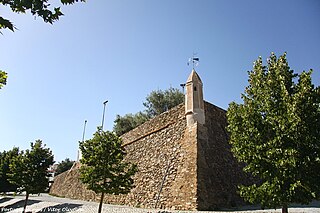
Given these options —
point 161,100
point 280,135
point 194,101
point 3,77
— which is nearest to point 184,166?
point 194,101

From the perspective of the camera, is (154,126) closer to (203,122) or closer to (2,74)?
(203,122)

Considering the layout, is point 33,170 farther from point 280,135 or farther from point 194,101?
point 280,135

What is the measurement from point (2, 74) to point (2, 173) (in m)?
32.7

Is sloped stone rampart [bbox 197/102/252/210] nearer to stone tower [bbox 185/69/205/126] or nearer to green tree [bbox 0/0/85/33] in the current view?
stone tower [bbox 185/69/205/126]

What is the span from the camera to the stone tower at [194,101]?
1504 centimetres

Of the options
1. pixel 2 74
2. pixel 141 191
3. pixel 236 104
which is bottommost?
pixel 141 191

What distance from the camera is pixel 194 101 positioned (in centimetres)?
1516

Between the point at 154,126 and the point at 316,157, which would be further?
the point at 154,126

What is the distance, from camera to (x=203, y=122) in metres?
15.1

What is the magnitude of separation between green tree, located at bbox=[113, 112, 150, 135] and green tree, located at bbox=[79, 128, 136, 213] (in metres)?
22.9

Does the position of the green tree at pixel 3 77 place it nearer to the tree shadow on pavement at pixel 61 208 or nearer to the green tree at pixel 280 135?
the green tree at pixel 280 135

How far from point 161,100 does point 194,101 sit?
22.8 m

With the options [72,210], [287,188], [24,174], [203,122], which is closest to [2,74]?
[287,188]

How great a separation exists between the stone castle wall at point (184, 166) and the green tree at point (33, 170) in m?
5.66
